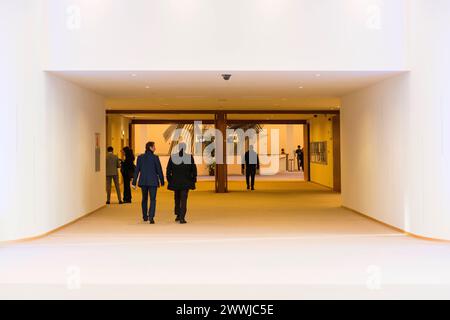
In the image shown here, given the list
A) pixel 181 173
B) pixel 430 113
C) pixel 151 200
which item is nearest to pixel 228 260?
pixel 181 173

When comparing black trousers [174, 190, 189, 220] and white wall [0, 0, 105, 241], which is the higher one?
white wall [0, 0, 105, 241]

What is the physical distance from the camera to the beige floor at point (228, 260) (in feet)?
20.9

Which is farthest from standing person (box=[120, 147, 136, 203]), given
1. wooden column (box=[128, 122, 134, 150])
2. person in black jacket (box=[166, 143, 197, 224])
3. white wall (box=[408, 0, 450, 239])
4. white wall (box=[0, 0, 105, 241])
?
white wall (box=[408, 0, 450, 239])

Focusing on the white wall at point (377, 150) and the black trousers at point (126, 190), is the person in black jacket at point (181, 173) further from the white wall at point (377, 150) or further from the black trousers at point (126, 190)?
the black trousers at point (126, 190)

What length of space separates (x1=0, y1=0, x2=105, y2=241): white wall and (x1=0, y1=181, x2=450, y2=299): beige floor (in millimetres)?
539

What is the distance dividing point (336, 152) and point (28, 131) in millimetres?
14037

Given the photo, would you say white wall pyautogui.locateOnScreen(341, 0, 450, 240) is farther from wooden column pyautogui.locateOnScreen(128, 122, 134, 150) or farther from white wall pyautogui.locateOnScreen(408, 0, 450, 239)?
A: wooden column pyautogui.locateOnScreen(128, 122, 134, 150)

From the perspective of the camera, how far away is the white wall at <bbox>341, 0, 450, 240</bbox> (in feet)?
31.3

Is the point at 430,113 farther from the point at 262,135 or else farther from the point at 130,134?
the point at 262,135
